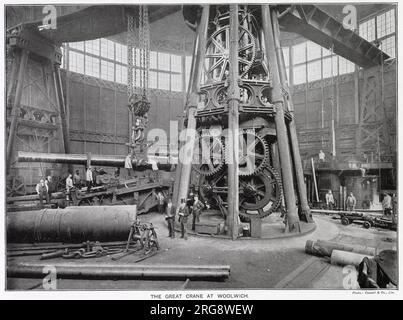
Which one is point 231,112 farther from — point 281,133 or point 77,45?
point 77,45

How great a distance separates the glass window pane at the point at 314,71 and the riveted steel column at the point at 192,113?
1776 centimetres

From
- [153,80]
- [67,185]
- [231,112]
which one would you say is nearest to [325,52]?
[153,80]

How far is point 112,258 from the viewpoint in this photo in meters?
6.39

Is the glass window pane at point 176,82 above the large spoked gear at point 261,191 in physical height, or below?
above

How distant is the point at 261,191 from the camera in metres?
10.1

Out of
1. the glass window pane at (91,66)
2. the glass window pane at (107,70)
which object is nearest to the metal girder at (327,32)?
the glass window pane at (107,70)

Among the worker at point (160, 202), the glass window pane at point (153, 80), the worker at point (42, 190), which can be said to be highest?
the glass window pane at point (153, 80)

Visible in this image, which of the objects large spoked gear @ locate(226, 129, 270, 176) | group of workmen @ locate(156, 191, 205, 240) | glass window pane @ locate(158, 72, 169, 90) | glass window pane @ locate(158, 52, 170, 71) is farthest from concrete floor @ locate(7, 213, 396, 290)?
glass window pane @ locate(158, 52, 170, 71)

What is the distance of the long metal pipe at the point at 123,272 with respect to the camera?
5.22 m

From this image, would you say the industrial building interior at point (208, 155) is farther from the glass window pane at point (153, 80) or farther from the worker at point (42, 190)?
the glass window pane at point (153, 80)

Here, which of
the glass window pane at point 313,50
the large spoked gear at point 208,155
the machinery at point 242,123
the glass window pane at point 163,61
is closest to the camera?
the machinery at point 242,123

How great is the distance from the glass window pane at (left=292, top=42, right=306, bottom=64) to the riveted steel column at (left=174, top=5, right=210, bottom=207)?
18.1 metres

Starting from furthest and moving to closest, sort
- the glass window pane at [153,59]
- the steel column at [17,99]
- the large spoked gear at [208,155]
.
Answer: the glass window pane at [153,59], the steel column at [17,99], the large spoked gear at [208,155]

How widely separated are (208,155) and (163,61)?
1983 centimetres
